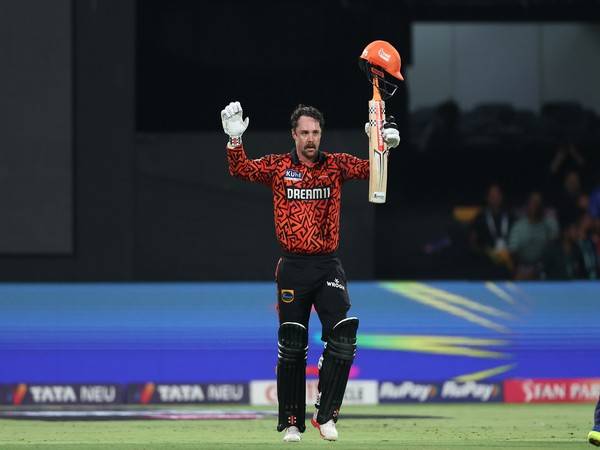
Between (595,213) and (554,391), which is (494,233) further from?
(554,391)

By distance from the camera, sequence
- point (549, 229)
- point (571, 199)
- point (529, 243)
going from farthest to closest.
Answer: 1. point (571, 199)
2. point (549, 229)
3. point (529, 243)

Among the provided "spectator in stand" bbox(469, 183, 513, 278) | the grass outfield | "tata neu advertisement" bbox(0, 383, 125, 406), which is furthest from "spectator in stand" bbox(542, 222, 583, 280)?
"tata neu advertisement" bbox(0, 383, 125, 406)

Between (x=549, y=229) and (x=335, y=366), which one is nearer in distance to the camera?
(x=335, y=366)

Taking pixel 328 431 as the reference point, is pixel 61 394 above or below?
below

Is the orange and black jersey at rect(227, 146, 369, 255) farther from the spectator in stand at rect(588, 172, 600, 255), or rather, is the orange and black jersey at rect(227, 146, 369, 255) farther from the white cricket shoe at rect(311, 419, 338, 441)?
the spectator in stand at rect(588, 172, 600, 255)

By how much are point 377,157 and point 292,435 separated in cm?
141

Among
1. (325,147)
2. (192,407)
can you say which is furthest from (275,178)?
(325,147)

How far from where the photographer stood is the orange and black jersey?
6.56 metres

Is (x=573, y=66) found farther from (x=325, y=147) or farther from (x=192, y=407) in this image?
(x=192, y=407)

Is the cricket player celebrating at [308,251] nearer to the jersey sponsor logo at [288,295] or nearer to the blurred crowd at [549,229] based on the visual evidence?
the jersey sponsor logo at [288,295]

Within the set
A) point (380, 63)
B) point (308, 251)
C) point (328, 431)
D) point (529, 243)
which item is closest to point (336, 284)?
point (308, 251)

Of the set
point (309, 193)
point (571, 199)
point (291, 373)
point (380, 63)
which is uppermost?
point (380, 63)

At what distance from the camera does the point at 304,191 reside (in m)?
6.57

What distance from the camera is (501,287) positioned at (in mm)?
11922
